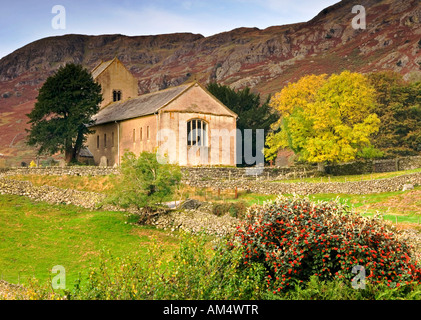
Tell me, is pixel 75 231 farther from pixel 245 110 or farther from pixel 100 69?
pixel 100 69

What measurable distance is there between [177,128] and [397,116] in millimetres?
34227

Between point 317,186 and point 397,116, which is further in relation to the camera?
point 397,116

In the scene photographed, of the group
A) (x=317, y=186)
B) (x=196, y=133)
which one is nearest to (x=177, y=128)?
(x=196, y=133)

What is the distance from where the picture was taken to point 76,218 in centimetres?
3891

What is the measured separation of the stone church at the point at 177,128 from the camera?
181 ft

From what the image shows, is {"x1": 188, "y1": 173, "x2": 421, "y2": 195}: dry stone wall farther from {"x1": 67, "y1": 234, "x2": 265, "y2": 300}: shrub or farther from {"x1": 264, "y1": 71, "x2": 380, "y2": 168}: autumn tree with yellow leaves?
{"x1": 67, "y1": 234, "x2": 265, "y2": 300}: shrub

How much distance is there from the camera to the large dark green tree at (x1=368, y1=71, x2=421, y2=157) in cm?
6950

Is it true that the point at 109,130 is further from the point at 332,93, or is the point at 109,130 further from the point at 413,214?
the point at 413,214

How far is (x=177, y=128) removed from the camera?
5531 cm

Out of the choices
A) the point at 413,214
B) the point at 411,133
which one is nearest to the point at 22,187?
the point at 413,214

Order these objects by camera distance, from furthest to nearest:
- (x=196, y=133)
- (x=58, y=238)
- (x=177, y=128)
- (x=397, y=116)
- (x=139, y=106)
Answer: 1. (x=397, y=116)
2. (x=139, y=106)
3. (x=196, y=133)
4. (x=177, y=128)
5. (x=58, y=238)

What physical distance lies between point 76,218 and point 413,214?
994 inches

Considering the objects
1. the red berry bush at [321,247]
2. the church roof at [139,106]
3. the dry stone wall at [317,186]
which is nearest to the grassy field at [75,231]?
the dry stone wall at [317,186]

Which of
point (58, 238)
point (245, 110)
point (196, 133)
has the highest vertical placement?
point (245, 110)
